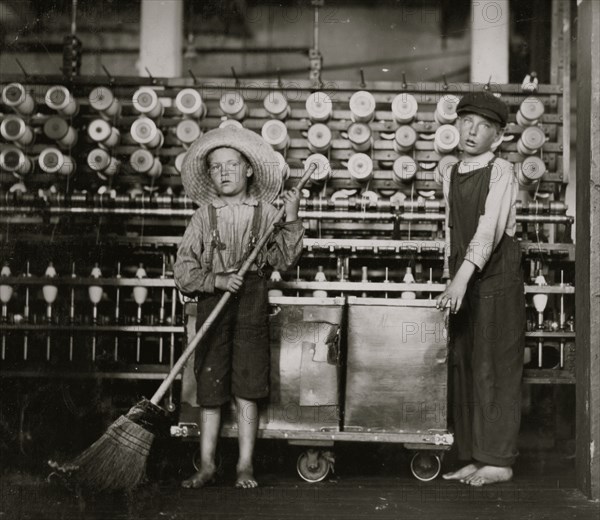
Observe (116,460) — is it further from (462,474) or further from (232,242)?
(462,474)

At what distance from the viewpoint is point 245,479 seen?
352cm

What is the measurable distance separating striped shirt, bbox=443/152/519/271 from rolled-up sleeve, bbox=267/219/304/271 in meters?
0.79

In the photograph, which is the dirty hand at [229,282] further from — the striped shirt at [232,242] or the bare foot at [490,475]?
the bare foot at [490,475]

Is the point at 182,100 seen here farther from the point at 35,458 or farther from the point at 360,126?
the point at 35,458

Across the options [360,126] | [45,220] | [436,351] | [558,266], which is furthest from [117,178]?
[558,266]

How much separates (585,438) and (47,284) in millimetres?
3050

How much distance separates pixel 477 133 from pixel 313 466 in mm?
1810

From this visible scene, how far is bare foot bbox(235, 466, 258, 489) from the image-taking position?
11.5ft

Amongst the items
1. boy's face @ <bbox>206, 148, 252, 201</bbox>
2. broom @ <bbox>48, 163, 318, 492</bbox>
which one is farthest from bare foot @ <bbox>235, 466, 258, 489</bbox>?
boy's face @ <bbox>206, 148, 252, 201</bbox>

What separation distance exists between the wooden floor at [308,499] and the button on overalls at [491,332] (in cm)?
25

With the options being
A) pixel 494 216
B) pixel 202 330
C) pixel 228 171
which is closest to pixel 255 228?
pixel 228 171

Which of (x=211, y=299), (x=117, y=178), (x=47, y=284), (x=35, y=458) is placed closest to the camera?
(x=211, y=299)

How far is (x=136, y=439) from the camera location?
3346mm

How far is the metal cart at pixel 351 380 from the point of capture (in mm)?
3729
